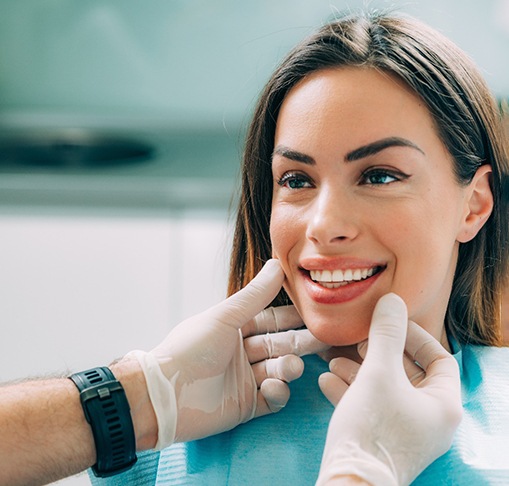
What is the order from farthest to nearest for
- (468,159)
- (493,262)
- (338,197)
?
(493,262) → (468,159) → (338,197)

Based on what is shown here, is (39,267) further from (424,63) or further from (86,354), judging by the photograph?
(424,63)

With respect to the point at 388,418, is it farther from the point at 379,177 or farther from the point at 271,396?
the point at 379,177

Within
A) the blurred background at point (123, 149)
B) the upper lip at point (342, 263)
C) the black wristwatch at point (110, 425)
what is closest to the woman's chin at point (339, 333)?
the upper lip at point (342, 263)

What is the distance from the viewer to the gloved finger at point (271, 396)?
4.75 feet

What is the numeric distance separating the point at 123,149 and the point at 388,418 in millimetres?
2016

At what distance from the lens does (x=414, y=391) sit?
1249 mm

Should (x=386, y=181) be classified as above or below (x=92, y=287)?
above

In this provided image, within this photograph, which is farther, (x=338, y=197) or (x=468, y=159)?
(x=468, y=159)

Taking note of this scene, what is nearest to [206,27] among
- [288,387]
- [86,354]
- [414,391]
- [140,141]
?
[140,141]

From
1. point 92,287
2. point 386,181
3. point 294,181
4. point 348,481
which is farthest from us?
point 92,287

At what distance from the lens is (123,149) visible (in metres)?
2.97

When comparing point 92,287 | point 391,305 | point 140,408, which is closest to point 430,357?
point 391,305

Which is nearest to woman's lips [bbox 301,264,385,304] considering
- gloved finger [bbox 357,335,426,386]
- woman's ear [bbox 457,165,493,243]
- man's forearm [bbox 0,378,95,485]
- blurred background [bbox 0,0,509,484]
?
gloved finger [bbox 357,335,426,386]

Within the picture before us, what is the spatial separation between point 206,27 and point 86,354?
4.14ft
